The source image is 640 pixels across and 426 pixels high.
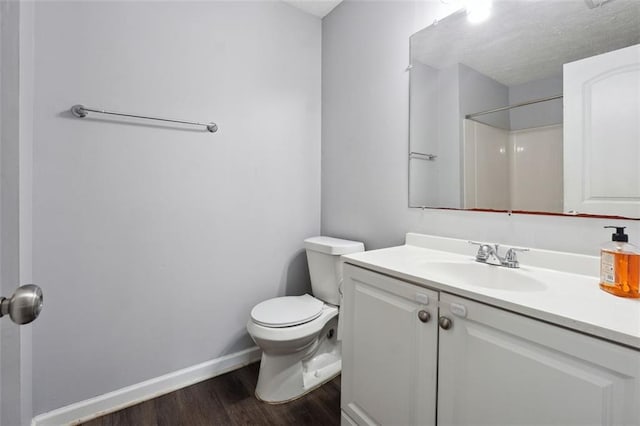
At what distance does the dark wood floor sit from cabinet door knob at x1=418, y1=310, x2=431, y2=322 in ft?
2.67

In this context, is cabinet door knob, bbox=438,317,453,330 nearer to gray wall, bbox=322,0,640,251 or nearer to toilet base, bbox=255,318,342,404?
gray wall, bbox=322,0,640,251

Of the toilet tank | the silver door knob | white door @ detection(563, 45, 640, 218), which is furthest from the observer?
the toilet tank

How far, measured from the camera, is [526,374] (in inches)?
26.5

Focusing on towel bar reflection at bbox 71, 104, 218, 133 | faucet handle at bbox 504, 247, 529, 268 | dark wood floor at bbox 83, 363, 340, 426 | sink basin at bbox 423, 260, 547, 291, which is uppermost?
towel bar reflection at bbox 71, 104, 218, 133

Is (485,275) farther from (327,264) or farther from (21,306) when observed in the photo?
(21,306)

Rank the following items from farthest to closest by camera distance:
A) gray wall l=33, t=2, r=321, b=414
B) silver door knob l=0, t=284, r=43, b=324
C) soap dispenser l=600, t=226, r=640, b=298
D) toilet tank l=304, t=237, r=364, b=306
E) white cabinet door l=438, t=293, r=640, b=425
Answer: toilet tank l=304, t=237, r=364, b=306 → gray wall l=33, t=2, r=321, b=414 → soap dispenser l=600, t=226, r=640, b=298 → white cabinet door l=438, t=293, r=640, b=425 → silver door knob l=0, t=284, r=43, b=324

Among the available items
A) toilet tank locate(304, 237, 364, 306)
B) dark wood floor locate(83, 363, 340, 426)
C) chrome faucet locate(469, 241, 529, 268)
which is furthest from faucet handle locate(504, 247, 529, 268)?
dark wood floor locate(83, 363, 340, 426)

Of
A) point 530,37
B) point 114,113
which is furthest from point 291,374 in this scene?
point 530,37

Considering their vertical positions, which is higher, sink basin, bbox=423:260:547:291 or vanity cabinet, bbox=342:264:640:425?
sink basin, bbox=423:260:547:291

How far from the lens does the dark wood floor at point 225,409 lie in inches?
51.7

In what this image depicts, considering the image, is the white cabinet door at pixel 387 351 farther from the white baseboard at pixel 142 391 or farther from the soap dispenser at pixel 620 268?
the white baseboard at pixel 142 391

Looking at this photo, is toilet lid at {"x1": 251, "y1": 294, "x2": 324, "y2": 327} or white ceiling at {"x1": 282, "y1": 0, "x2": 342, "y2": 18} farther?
white ceiling at {"x1": 282, "y1": 0, "x2": 342, "y2": 18}

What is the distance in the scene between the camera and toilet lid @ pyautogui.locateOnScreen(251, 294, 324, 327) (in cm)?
140

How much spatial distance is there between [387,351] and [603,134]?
1005 mm
